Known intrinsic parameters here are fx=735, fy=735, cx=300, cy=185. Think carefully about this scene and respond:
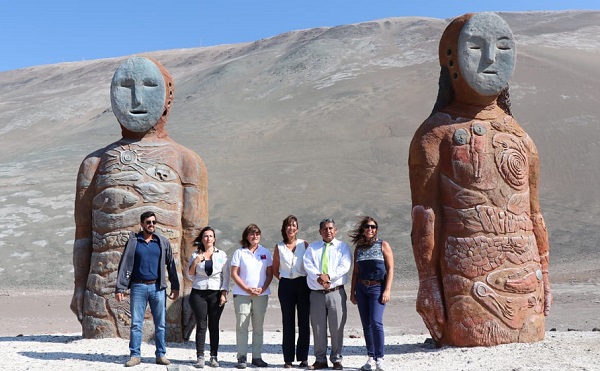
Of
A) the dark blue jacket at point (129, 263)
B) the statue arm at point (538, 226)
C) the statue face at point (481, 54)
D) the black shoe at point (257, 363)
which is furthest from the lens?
the statue arm at point (538, 226)

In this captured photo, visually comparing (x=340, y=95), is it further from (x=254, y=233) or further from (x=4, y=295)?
(x=254, y=233)

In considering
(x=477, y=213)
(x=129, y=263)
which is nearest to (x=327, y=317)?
(x=129, y=263)

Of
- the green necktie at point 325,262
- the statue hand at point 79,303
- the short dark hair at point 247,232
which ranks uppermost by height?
the short dark hair at point 247,232

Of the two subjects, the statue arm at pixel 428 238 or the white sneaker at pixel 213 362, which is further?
the statue arm at pixel 428 238

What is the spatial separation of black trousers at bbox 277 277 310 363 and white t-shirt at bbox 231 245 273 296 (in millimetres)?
207

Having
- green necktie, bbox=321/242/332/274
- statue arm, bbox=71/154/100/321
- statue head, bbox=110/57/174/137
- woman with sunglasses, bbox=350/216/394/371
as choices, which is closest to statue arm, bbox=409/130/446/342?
woman with sunglasses, bbox=350/216/394/371

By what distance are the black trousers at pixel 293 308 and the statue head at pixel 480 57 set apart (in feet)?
9.42

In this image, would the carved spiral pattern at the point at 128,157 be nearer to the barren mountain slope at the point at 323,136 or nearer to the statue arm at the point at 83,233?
the statue arm at the point at 83,233

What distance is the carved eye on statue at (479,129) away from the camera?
7.86 metres

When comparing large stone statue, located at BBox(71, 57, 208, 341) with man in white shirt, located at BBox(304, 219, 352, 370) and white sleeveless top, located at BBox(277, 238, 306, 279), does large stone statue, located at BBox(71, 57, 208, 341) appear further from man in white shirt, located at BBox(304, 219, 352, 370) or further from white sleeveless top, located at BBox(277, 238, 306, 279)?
man in white shirt, located at BBox(304, 219, 352, 370)

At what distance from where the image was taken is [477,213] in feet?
25.2

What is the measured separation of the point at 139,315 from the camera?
6.97m

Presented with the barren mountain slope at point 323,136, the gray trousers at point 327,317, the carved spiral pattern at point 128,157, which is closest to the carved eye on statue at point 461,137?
the gray trousers at point 327,317

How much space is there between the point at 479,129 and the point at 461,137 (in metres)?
0.24
